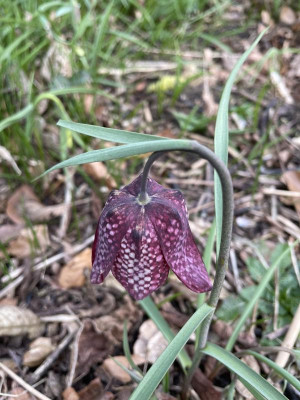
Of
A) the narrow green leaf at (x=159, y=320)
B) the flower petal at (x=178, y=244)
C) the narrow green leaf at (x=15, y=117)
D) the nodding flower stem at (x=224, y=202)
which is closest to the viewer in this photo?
the nodding flower stem at (x=224, y=202)

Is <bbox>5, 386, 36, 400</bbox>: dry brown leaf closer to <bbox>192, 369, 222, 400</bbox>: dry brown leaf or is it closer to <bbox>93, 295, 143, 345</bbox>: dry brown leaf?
<bbox>93, 295, 143, 345</bbox>: dry brown leaf

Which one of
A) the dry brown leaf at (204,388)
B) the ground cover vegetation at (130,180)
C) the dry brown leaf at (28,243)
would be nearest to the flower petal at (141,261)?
the ground cover vegetation at (130,180)

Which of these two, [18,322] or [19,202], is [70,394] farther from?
[19,202]

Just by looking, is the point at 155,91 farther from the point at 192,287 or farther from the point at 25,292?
the point at 192,287

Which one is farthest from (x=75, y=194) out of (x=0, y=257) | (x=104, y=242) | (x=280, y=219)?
(x=104, y=242)

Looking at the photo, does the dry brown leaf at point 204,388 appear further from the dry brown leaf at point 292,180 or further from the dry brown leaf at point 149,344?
the dry brown leaf at point 292,180

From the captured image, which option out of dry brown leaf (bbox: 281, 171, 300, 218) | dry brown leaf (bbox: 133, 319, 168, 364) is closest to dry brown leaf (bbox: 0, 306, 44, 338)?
dry brown leaf (bbox: 133, 319, 168, 364)
